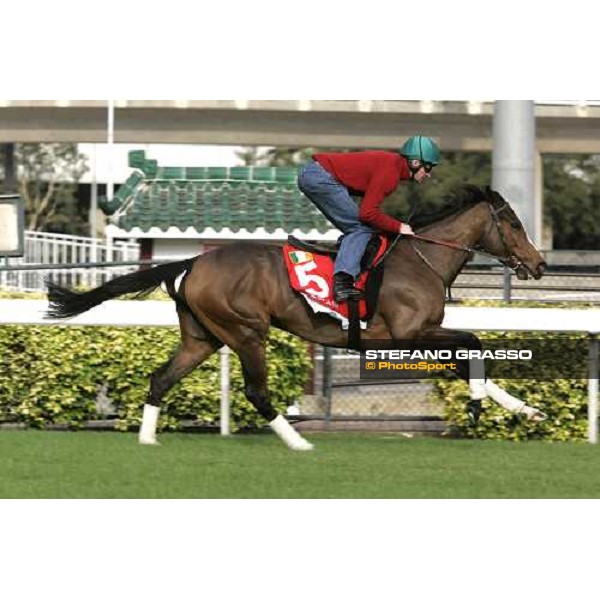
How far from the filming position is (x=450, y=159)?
48.4 meters

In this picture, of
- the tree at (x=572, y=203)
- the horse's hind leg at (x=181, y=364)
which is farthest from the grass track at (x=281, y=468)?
the tree at (x=572, y=203)

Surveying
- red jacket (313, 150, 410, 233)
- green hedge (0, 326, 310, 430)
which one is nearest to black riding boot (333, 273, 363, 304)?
red jacket (313, 150, 410, 233)

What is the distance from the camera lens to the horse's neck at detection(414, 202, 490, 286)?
361 inches

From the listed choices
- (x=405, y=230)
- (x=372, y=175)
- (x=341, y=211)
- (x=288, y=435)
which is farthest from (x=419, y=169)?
(x=288, y=435)

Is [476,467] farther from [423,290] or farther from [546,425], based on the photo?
[546,425]

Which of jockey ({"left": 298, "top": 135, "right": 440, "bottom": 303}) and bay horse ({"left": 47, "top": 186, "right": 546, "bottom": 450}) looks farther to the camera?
bay horse ({"left": 47, "top": 186, "right": 546, "bottom": 450})

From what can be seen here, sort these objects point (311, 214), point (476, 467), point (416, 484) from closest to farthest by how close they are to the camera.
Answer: point (416, 484)
point (476, 467)
point (311, 214)

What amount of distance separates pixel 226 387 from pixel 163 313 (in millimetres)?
728

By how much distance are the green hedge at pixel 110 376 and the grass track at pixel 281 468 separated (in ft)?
0.96

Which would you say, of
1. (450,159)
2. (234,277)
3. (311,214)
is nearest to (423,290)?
(234,277)

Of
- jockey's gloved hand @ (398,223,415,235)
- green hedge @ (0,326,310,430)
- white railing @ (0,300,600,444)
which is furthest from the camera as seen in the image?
green hedge @ (0,326,310,430)

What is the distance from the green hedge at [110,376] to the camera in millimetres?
10266

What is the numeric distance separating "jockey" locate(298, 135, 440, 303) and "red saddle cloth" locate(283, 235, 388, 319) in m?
0.07

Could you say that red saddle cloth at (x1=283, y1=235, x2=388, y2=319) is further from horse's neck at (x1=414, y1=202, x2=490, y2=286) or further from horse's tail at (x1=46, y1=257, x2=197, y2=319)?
horse's tail at (x1=46, y1=257, x2=197, y2=319)
